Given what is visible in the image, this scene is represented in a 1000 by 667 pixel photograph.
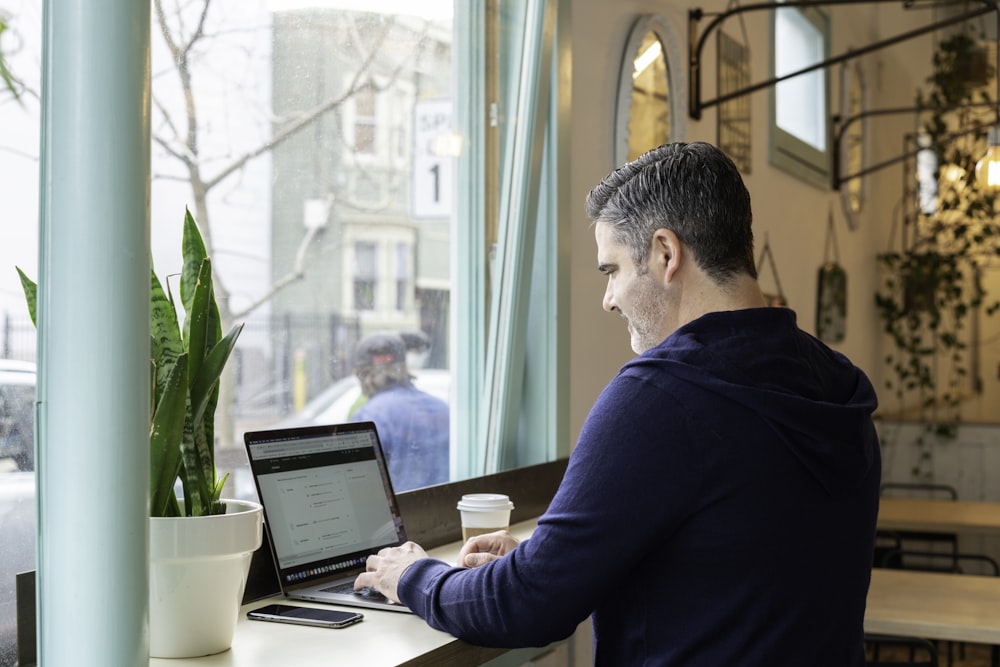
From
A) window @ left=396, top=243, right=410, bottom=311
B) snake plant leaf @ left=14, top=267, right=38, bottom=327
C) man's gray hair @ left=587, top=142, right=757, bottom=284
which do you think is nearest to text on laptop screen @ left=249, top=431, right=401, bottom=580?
snake plant leaf @ left=14, top=267, right=38, bottom=327

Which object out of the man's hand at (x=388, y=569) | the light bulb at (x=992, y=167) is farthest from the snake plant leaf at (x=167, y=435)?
the light bulb at (x=992, y=167)

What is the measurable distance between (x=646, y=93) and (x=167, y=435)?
2.25 meters

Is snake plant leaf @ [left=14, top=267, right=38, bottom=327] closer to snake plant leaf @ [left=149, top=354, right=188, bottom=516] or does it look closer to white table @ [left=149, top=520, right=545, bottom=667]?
snake plant leaf @ [left=149, top=354, right=188, bottom=516]

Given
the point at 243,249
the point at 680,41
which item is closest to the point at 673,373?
the point at 243,249

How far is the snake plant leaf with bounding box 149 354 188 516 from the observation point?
140 centimetres

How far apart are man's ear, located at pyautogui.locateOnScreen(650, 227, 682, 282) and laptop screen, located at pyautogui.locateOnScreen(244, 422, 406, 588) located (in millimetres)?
686

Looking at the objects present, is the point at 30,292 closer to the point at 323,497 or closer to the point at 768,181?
the point at 323,497

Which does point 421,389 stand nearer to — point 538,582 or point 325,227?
point 325,227

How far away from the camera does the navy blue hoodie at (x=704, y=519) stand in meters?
1.32

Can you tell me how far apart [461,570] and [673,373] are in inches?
16.0

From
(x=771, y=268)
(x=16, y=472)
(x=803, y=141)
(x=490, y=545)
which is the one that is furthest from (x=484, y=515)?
(x=803, y=141)

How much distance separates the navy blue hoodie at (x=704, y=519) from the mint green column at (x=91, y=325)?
A: 1.51 feet

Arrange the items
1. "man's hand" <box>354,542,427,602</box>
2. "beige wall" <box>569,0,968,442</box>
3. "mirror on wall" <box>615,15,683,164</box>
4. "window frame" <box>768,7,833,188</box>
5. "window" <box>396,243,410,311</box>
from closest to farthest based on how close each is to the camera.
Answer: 1. "man's hand" <box>354,542,427,602</box>
2. "window" <box>396,243,410,311</box>
3. "beige wall" <box>569,0,968,442</box>
4. "mirror on wall" <box>615,15,683,164</box>
5. "window frame" <box>768,7,833,188</box>

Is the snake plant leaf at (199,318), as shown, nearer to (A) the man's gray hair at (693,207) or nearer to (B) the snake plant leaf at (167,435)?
(B) the snake plant leaf at (167,435)
